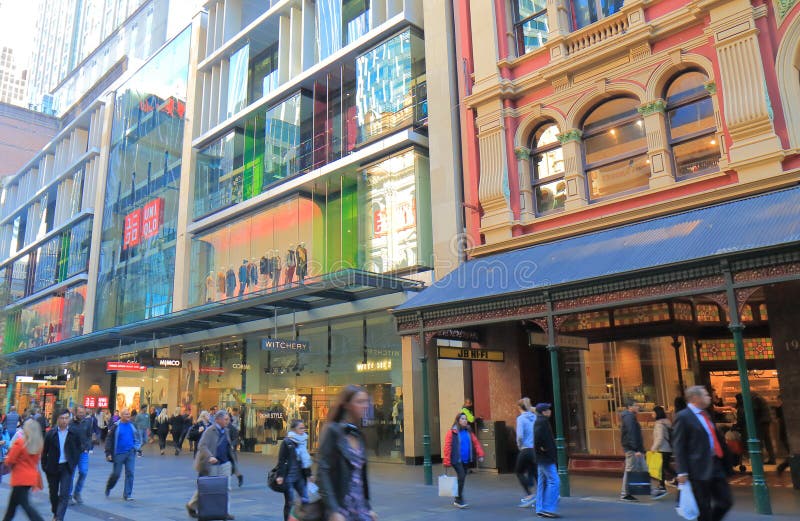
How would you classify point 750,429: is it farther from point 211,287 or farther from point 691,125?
point 211,287

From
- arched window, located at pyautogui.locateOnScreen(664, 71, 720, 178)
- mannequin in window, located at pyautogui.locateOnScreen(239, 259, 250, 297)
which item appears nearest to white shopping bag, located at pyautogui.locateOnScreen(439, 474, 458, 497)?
arched window, located at pyautogui.locateOnScreen(664, 71, 720, 178)

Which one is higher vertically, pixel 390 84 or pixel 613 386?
pixel 390 84

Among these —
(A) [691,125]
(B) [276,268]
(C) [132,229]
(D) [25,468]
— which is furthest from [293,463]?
(C) [132,229]

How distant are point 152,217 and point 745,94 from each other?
93.4 feet

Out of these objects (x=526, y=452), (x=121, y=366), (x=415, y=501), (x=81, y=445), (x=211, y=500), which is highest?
(x=121, y=366)

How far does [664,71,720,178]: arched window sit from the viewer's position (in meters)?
13.4

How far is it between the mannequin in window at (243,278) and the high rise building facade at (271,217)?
0.28 ft

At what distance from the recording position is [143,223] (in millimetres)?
33656

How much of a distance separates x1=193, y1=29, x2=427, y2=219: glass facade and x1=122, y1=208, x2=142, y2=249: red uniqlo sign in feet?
19.9

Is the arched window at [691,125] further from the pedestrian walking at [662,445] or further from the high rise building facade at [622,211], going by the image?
the pedestrian walking at [662,445]

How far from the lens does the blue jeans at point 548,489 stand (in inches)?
379

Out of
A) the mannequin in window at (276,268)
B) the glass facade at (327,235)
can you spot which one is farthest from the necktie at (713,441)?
the mannequin in window at (276,268)

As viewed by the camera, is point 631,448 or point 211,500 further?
point 631,448

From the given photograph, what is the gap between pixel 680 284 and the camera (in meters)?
10.3
